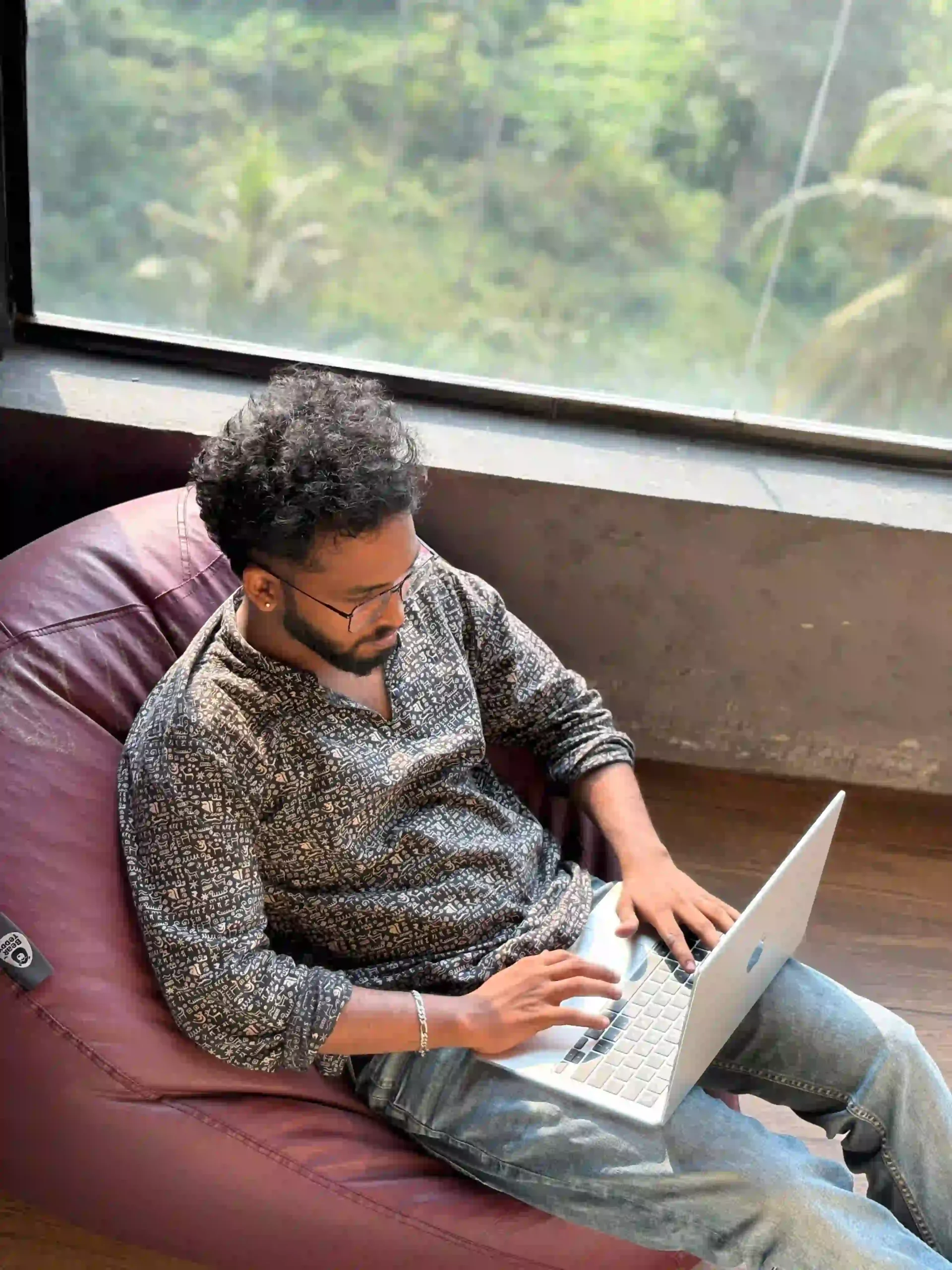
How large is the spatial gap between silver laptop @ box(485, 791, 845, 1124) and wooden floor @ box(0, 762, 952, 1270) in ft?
1.46

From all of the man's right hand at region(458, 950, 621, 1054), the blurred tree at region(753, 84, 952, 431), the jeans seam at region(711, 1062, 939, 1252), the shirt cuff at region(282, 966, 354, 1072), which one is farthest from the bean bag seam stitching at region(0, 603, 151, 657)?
the blurred tree at region(753, 84, 952, 431)

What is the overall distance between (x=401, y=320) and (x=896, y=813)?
1255 mm

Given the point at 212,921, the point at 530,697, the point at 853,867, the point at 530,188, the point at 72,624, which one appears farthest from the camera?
the point at 853,867

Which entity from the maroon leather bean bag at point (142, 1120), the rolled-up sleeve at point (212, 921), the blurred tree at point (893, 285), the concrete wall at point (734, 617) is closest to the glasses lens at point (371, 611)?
the rolled-up sleeve at point (212, 921)

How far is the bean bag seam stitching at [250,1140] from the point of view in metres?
1.21


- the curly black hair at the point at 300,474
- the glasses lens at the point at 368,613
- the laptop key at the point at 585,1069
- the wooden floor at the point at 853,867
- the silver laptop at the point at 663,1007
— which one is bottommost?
the wooden floor at the point at 853,867

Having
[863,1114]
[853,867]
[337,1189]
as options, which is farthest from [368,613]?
[853,867]

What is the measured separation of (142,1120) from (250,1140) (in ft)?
0.36

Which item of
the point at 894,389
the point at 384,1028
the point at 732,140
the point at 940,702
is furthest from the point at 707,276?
the point at 384,1028

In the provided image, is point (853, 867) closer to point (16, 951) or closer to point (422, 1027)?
point (422, 1027)

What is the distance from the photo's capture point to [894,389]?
2.11 metres

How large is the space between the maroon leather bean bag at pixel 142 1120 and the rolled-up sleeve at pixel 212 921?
70mm

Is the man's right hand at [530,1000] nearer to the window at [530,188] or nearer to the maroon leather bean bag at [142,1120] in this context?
the maroon leather bean bag at [142,1120]

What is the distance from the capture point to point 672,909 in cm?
144
